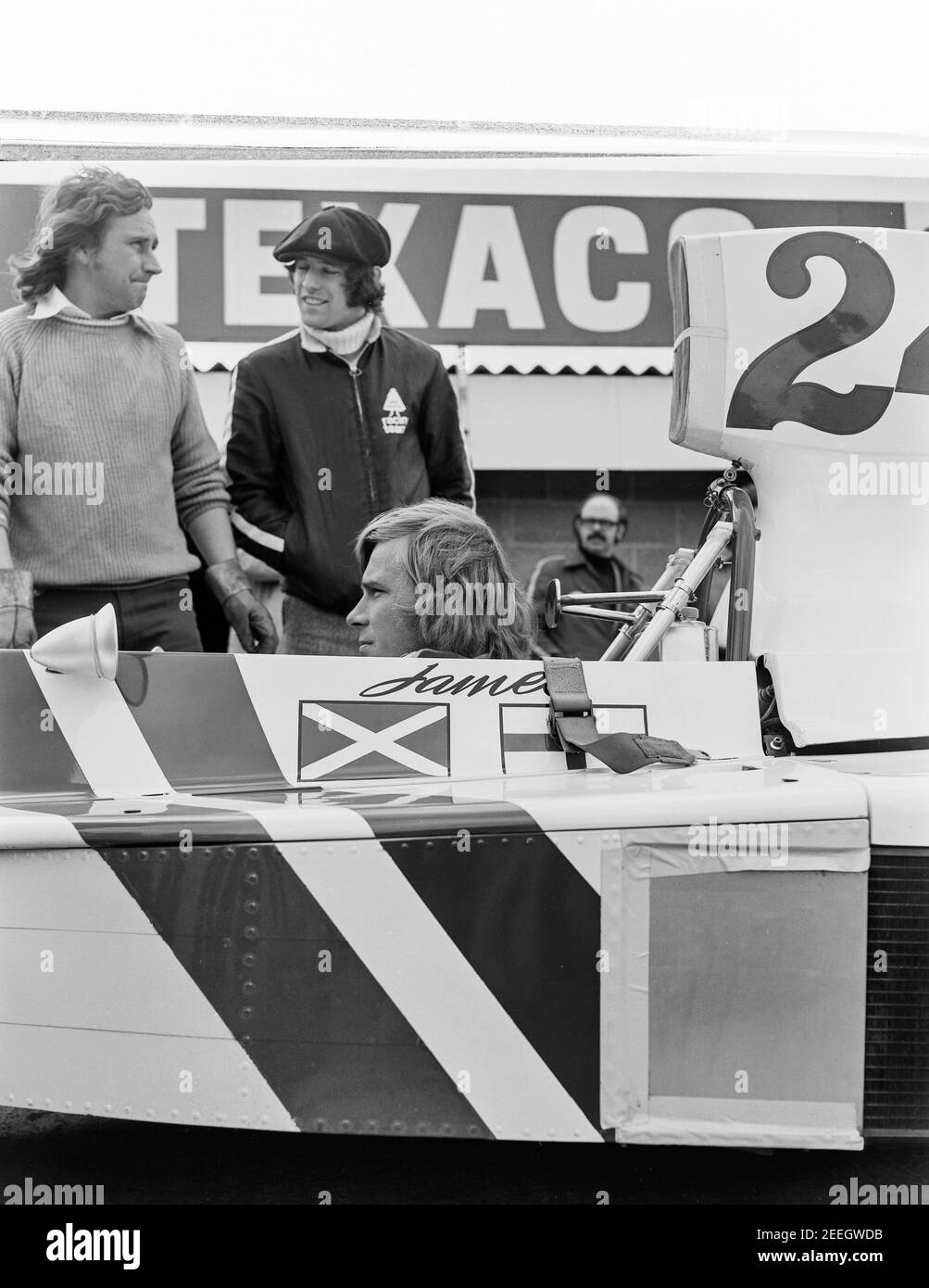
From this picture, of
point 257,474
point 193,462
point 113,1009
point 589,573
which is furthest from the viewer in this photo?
point 589,573

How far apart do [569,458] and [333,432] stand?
2.94ft

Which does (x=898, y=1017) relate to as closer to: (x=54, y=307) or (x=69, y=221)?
(x=54, y=307)

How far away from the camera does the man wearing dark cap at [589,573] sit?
143 inches

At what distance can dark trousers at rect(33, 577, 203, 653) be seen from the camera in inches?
118

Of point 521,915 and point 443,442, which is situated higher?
point 443,442

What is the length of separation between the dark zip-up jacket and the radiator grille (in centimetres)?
170

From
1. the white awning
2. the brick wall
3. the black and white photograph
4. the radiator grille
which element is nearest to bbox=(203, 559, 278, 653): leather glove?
the black and white photograph

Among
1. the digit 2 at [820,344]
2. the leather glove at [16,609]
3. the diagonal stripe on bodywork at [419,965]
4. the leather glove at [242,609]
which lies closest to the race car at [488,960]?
the diagonal stripe on bodywork at [419,965]

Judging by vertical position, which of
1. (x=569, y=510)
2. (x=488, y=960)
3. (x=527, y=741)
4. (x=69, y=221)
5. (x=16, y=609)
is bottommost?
(x=488, y=960)

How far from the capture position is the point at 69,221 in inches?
120

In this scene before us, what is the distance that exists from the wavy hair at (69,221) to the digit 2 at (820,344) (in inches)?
61.6

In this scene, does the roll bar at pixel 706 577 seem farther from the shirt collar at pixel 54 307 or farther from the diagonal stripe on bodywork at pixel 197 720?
the shirt collar at pixel 54 307

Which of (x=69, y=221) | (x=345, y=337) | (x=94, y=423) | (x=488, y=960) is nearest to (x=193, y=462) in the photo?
(x=94, y=423)
